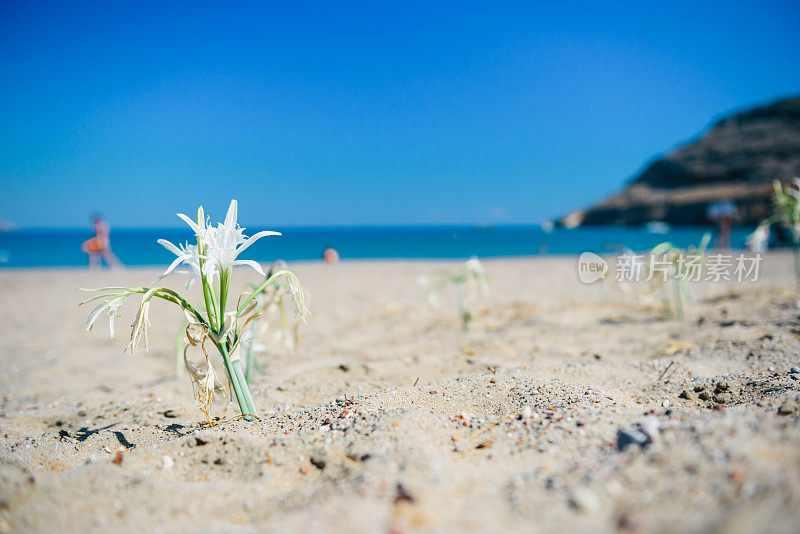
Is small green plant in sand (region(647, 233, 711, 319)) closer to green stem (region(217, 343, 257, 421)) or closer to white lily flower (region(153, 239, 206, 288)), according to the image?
green stem (region(217, 343, 257, 421))

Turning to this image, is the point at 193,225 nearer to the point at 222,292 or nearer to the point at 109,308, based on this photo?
the point at 222,292

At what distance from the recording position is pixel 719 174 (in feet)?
176

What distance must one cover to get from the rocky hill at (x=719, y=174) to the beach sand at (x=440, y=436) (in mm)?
48033

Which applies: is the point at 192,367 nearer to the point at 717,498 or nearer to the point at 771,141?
the point at 717,498

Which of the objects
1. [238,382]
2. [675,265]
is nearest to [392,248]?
[675,265]

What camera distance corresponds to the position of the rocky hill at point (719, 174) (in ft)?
153

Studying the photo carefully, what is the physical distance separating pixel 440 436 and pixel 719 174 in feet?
214

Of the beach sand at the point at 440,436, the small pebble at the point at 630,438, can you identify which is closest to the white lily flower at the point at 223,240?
the beach sand at the point at 440,436

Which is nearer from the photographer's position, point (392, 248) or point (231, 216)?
point (231, 216)

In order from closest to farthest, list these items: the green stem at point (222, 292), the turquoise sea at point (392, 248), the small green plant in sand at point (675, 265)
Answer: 1. the green stem at point (222, 292)
2. the small green plant in sand at point (675, 265)
3. the turquoise sea at point (392, 248)

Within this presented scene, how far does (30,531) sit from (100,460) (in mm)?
533

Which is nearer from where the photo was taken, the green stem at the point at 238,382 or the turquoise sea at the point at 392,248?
the green stem at the point at 238,382

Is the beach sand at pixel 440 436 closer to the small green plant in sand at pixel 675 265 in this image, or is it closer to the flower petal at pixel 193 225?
the small green plant in sand at pixel 675 265

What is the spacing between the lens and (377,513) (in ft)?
3.82
